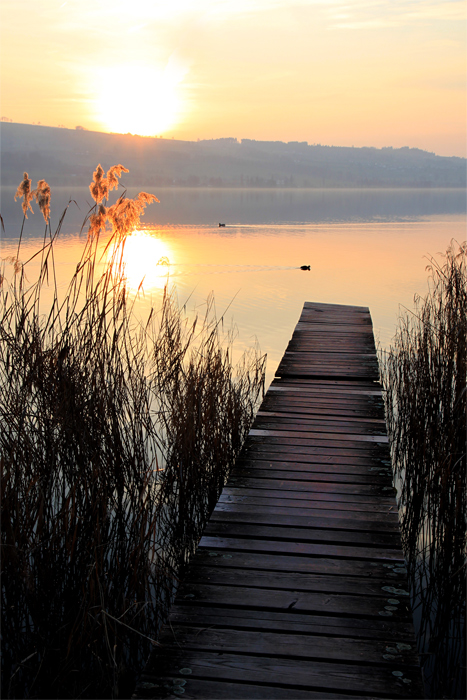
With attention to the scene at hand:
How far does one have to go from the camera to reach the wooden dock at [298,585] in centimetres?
165

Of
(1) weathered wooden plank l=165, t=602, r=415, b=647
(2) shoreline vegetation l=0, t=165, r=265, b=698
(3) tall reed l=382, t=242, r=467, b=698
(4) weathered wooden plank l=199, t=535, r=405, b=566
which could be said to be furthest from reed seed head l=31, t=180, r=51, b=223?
(3) tall reed l=382, t=242, r=467, b=698

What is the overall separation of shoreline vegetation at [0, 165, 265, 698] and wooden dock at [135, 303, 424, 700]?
0.21 metres

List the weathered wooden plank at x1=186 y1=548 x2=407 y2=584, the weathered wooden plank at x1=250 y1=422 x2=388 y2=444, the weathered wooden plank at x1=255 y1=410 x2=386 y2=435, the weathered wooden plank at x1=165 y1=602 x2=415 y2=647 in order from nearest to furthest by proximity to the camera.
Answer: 1. the weathered wooden plank at x1=165 y1=602 x2=415 y2=647
2. the weathered wooden plank at x1=186 y1=548 x2=407 y2=584
3. the weathered wooden plank at x1=250 y1=422 x2=388 y2=444
4. the weathered wooden plank at x1=255 y1=410 x2=386 y2=435

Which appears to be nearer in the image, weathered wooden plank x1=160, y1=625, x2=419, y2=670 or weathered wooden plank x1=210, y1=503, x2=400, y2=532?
weathered wooden plank x1=160, y1=625, x2=419, y2=670

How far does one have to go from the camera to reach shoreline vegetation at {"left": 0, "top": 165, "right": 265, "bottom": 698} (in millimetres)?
1929

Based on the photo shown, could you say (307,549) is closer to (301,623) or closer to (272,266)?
(301,623)

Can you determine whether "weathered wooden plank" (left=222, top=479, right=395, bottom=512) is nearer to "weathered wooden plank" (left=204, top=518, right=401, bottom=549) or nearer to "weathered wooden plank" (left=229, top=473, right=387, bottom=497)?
"weathered wooden plank" (left=229, top=473, right=387, bottom=497)

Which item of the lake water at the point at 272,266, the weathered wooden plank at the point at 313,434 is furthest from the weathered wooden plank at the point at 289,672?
the lake water at the point at 272,266

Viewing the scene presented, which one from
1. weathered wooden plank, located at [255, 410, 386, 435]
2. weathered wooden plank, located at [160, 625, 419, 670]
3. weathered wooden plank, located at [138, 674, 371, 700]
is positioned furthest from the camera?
weathered wooden plank, located at [255, 410, 386, 435]

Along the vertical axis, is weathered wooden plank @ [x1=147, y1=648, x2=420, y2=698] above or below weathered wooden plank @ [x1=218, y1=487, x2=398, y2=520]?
below

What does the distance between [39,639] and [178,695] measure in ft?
2.08

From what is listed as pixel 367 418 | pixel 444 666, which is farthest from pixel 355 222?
pixel 444 666

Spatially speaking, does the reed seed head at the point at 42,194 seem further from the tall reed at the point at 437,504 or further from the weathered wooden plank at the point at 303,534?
the tall reed at the point at 437,504

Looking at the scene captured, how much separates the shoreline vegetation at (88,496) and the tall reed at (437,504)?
111 centimetres
